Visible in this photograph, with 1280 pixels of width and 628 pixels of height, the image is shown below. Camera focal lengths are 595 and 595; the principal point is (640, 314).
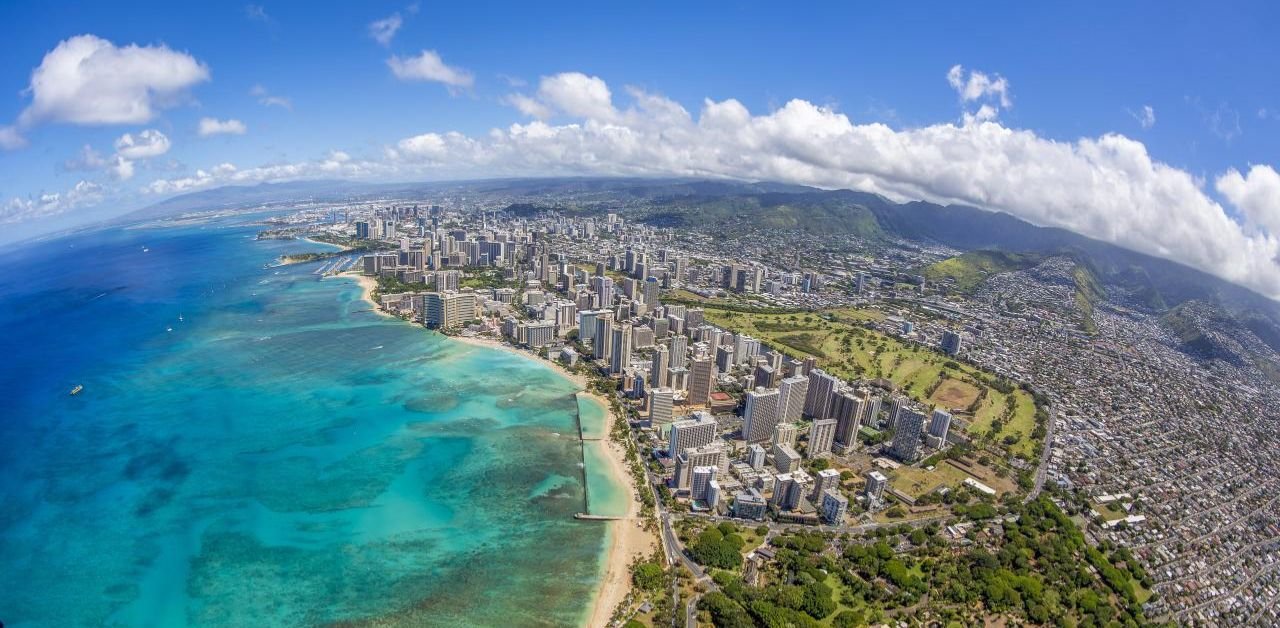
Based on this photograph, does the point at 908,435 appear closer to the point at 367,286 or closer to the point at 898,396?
the point at 898,396

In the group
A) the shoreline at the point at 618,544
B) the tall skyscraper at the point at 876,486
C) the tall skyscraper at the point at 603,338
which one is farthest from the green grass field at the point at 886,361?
the shoreline at the point at 618,544

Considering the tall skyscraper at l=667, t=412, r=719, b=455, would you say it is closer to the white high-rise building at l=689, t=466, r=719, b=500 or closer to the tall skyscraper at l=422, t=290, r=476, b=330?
the white high-rise building at l=689, t=466, r=719, b=500

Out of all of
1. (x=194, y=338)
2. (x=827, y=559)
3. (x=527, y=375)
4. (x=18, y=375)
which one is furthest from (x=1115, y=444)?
(x=18, y=375)

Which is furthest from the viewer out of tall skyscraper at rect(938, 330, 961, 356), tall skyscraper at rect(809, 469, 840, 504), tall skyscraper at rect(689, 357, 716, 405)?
tall skyscraper at rect(938, 330, 961, 356)

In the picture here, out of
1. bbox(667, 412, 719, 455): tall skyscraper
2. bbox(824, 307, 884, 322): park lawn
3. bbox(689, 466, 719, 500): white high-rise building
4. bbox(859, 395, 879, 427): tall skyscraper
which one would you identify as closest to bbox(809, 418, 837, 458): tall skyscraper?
bbox(859, 395, 879, 427): tall skyscraper

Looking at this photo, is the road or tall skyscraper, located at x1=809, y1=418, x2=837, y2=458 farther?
tall skyscraper, located at x1=809, y1=418, x2=837, y2=458

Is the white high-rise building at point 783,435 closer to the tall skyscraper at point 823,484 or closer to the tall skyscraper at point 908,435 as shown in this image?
the tall skyscraper at point 823,484

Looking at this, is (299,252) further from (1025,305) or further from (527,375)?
(1025,305)
